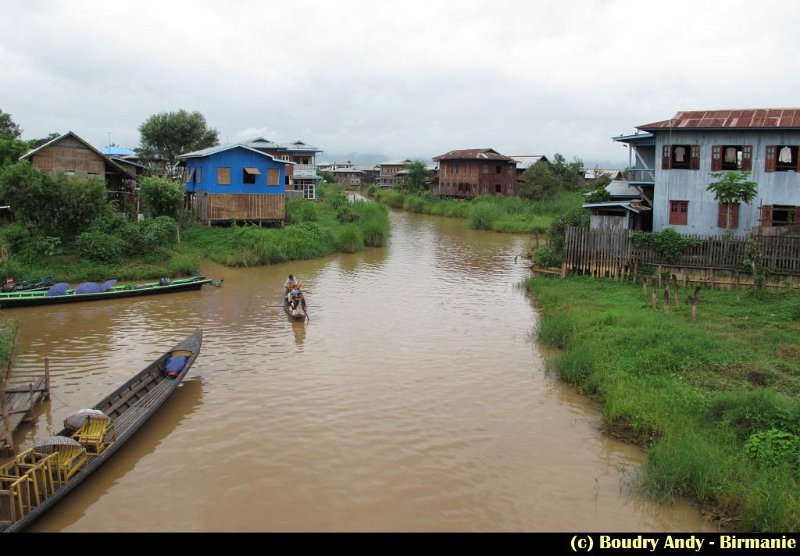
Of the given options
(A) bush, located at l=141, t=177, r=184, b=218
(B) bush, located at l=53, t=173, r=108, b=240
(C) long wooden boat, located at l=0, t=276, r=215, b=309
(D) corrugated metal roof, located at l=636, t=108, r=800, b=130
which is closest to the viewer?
(C) long wooden boat, located at l=0, t=276, r=215, b=309

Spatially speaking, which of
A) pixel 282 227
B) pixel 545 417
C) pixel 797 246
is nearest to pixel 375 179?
pixel 282 227

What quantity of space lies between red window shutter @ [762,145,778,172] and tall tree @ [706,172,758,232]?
2.56 ft

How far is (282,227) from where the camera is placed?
111 feet

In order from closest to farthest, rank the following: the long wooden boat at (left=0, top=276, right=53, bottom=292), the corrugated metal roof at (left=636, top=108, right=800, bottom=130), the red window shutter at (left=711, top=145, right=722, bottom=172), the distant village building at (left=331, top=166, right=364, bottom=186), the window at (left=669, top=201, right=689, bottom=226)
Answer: the long wooden boat at (left=0, top=276, right=53, bottom=292) < the corrugated metal roof at (left=636, top=108, right=800, bottom=130) < the red window shutter at (left=711, top=145, right=722, bottom=172) < the window at (left=669, top=201, right=689, bottom=226) < the distant village building at (left=331, top=166, right=364, bottom=186)

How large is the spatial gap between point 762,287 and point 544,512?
14.6 m

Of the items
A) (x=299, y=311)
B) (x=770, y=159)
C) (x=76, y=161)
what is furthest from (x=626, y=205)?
(x=76, y=161)

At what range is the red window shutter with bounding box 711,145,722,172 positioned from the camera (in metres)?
A: 24.0

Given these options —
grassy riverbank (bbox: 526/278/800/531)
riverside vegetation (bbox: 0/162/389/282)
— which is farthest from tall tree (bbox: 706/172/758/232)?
riverside vegetation (bbox: 0/162/389/282)

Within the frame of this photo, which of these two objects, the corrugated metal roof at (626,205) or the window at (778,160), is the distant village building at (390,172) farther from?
the window at (778,160)

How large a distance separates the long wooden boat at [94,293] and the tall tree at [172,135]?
3812 cm

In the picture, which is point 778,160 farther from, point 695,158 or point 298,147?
point 298,147

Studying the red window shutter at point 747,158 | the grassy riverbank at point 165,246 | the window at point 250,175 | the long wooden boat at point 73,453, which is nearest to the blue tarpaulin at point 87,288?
the grassy riverbank at point 165,246

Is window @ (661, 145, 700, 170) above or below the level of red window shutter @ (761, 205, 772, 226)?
above

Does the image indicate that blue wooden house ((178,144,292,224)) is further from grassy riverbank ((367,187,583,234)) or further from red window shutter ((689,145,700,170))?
red window shutter ((689,145,700,170))
